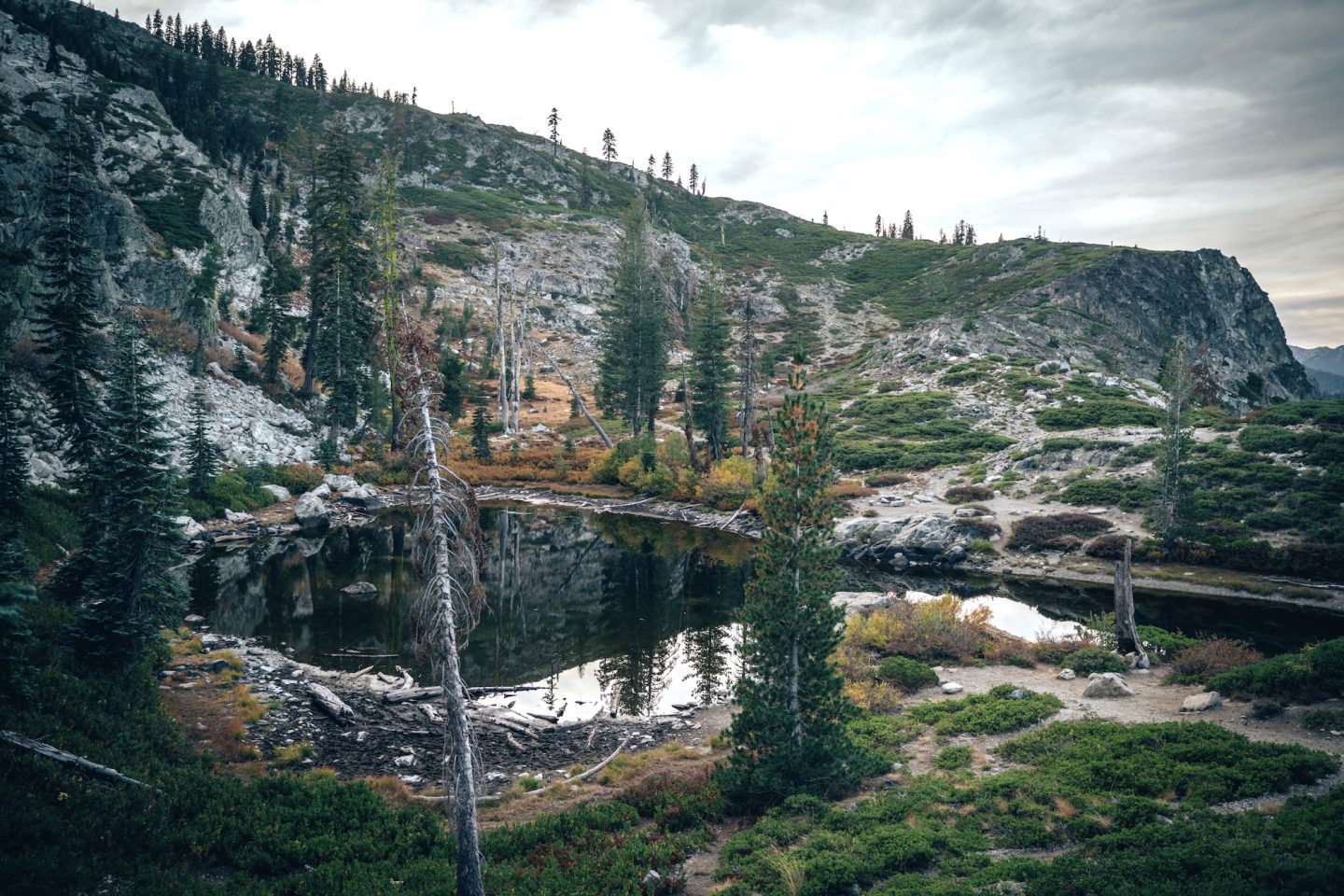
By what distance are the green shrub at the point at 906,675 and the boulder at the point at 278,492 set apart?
39.7 meters

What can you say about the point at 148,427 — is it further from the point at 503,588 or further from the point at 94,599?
the point at 503,588

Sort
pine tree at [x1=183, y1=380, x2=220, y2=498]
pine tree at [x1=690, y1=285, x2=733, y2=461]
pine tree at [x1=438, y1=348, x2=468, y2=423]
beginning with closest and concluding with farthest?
pine tree at [x1=183, y1=380, x2=220, y2=498]
pine tree at [x1=690, y1=285, x2=733, y2=461]
pine tree at [x1=438, y1=348, x2=468, y2=423]

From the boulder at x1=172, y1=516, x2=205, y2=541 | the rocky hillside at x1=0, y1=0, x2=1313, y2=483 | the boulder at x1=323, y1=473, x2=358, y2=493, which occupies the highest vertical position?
the rocky hillside at x1=0, y1=0, x2=1313, y2=483

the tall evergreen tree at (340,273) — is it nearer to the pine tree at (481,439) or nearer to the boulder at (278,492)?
the boulder at (278,492)

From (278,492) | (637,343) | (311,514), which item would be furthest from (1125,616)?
(278,492)

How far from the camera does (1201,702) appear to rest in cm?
1606

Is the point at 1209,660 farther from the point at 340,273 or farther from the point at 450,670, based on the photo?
the point at 340,273

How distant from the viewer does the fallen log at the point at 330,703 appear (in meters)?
17.9

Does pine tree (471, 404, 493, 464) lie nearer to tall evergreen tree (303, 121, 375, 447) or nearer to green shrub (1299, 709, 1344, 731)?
tall evergreen tree (303, 121, 375, 447)

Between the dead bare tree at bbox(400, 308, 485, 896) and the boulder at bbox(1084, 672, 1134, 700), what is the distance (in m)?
17.4

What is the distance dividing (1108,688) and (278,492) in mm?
46550

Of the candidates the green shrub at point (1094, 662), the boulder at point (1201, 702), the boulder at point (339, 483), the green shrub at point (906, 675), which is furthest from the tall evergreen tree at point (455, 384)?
the boulder at point (1201, 702)

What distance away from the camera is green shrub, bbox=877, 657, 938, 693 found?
2081cm

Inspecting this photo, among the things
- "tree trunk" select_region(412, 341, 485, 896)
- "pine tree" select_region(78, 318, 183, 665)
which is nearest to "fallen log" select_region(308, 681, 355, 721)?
"pine tree" select_region(78, 318, 183, 665)
